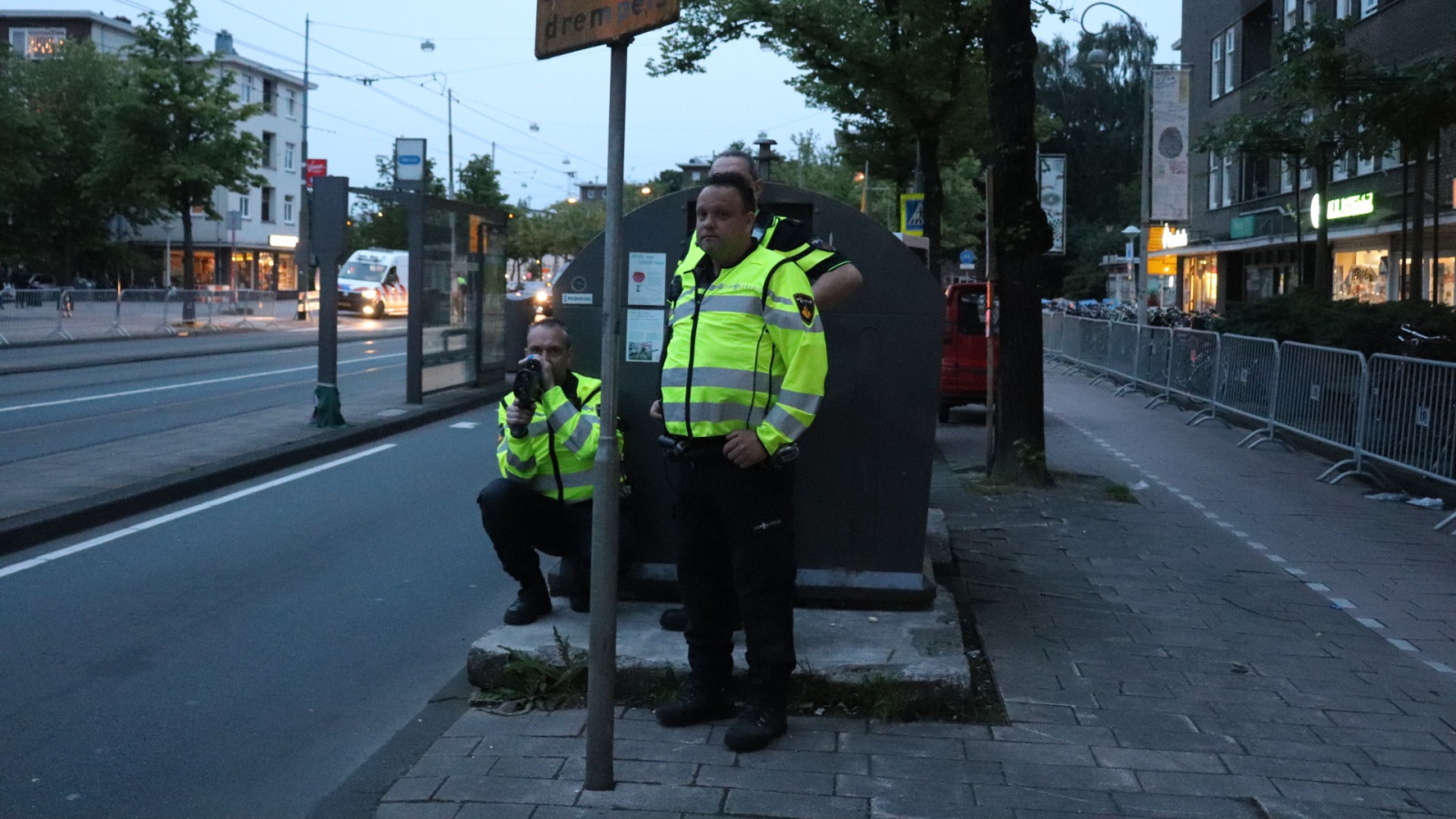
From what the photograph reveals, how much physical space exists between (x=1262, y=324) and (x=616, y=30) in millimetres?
14515

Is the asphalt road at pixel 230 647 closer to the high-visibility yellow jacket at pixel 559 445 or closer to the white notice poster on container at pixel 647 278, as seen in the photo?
the high-visibility yellow jacket at pixel 559 445

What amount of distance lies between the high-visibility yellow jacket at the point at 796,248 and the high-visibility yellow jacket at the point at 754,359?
178mm

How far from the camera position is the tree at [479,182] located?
6788 cm

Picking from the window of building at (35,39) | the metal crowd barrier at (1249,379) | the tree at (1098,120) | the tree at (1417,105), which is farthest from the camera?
the tree at (1098,120)

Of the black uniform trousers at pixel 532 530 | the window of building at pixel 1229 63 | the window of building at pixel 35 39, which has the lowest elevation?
the black uniform trousers at pixel 532 530

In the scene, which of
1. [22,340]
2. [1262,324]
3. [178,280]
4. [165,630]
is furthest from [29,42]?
[165,630]

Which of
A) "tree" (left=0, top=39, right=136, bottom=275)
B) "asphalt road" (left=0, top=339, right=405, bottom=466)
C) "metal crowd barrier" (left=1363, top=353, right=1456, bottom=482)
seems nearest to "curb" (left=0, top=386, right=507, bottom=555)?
"asphalt road" (left=0, top=339, right=405, bottom=466)

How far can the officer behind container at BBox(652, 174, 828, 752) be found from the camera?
450cm

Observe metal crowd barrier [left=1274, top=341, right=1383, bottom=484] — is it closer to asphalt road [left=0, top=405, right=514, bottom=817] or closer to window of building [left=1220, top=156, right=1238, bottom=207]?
asphalt road [left=0, top=405, right=514, bottom=817]

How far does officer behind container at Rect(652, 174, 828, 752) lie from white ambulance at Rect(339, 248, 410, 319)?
44.6m

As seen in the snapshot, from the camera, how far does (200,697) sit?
17.6 ft

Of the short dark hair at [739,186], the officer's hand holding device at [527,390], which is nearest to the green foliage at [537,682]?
the officer's hand holding device at [527,390]

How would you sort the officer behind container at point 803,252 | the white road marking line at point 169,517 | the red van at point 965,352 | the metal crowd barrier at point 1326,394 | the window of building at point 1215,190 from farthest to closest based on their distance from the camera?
the window of building at point 1215,190 → the red van at point 965,352 → the metal crowd barrier at point 1326,394 → the white road marking line at point 169,517 → the officer behind container at point 803,252

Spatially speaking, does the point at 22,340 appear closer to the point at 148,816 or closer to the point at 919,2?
the point at 919,2
